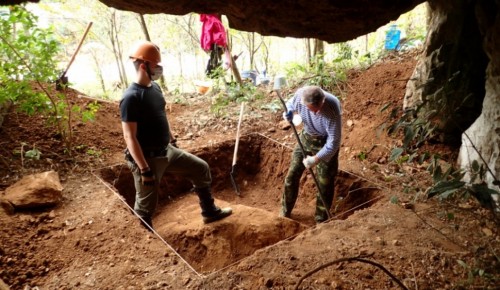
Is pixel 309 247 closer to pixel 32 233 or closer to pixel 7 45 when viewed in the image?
pixel 32 233

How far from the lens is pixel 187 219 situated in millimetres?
Answer: 4527

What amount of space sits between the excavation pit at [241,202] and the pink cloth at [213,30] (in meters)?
2.38

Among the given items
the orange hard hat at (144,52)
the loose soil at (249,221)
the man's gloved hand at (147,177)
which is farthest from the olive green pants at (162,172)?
the orange hard hat at (144,52)

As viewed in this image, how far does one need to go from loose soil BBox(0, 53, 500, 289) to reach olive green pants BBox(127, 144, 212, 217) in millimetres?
206

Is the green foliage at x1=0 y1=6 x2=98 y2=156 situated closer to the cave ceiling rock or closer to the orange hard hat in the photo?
the orange hard hat

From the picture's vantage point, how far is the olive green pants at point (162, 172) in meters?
3.39

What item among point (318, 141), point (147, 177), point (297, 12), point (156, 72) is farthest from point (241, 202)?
point (297, 12)

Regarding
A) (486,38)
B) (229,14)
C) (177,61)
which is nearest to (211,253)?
(229,14)

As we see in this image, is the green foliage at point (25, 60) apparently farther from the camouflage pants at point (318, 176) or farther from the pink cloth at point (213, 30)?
the pink cloth at point (213, 30)

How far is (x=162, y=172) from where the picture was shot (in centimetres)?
348

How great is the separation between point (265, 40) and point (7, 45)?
751 cm

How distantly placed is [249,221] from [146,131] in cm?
161

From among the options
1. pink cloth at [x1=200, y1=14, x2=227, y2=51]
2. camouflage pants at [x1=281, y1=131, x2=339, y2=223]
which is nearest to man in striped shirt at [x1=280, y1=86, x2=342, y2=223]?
camouflage pants at [x1=281, y1=131, x2=339, y2=223]

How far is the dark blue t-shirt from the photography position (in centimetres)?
305
